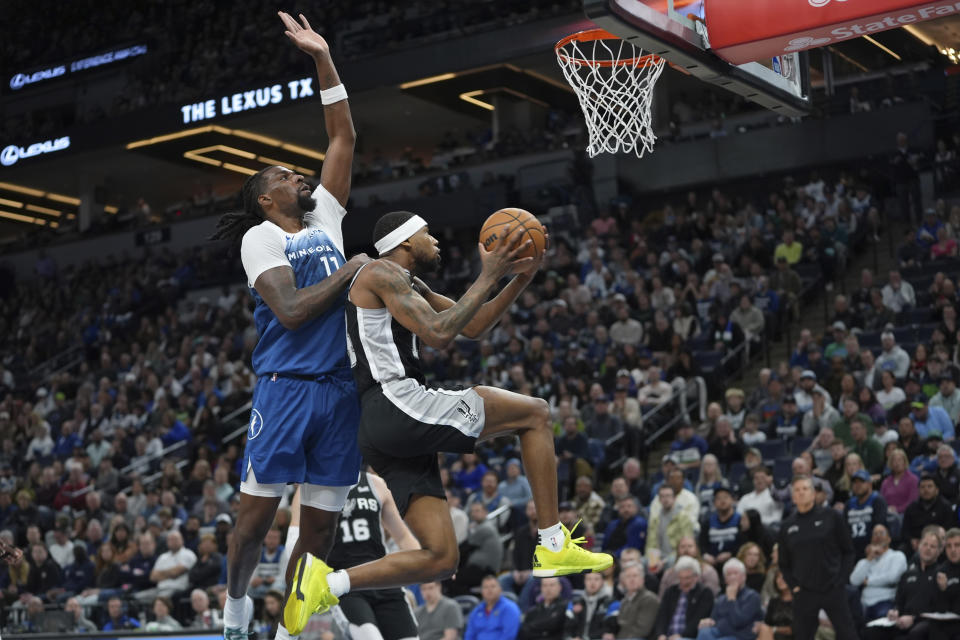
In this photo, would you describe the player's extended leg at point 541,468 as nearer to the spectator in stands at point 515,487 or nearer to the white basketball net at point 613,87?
the white basketball net at point 613,87

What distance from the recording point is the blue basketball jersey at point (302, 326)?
5.49 metres

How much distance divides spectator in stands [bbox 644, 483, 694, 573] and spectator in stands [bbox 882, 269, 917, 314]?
17.4 ft

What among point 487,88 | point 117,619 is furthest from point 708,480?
point 487,88

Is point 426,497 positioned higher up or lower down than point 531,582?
higher up

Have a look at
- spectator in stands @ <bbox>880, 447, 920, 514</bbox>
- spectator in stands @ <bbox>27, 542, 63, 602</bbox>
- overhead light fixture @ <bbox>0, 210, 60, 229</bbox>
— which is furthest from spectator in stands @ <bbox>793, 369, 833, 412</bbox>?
overhead light fixture @ <bbox>0, 210, 60, 229</bbox>

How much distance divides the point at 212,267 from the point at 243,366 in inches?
257

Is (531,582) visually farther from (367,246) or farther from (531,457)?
(367,246)

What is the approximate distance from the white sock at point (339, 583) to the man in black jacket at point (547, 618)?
6.51 metres

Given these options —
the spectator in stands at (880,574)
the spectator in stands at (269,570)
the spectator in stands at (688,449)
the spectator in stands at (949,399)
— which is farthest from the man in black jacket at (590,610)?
the spectator in stands at (949,399)

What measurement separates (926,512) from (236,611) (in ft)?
24.5

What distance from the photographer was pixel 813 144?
21969 mm

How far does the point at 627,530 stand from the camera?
1274 centimetres

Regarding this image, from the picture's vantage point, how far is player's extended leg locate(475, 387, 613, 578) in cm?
532

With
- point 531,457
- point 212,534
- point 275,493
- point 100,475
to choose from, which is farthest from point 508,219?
point 100,475
